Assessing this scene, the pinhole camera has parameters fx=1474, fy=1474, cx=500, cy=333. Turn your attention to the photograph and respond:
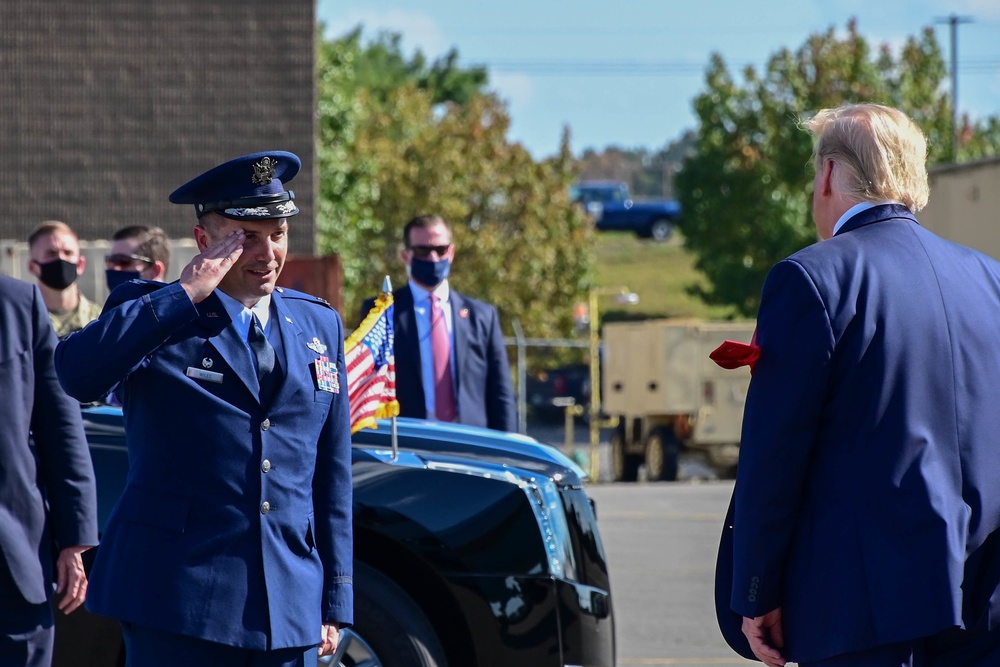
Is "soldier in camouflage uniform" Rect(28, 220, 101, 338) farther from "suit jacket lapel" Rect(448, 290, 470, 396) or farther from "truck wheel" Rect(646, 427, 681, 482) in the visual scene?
"truck wheel" Rect(646, 427, 681, 482)

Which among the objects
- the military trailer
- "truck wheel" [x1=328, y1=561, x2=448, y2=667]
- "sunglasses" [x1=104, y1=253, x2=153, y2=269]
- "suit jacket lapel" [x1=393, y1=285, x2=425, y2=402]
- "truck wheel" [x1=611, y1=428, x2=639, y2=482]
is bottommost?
"truck wheel" [x1=611, y1=428, x2=639, y2=482]

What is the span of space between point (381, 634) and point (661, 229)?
5273 centimetres

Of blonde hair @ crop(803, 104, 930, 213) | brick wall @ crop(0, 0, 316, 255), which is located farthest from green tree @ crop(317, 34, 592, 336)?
blonde hair @ crop(803, 104, 930, 213)

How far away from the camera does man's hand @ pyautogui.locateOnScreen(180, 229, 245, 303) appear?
3354 millimetres

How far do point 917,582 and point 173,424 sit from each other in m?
1.70

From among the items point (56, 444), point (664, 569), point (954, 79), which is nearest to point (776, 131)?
point (954, 79)

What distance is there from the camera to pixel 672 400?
2367cm

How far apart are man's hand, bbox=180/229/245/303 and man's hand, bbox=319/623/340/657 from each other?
2.90ft

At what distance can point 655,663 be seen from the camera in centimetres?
756

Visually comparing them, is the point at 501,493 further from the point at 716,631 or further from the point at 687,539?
the point at 687,539

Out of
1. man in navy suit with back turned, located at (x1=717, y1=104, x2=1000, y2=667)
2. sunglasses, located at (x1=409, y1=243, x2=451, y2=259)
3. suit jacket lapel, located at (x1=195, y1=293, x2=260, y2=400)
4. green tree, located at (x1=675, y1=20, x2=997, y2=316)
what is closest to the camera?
man in navy suit with back turned, located at (x1=717, y1=104, x2=1000, y2=667)

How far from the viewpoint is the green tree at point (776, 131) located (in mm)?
37500

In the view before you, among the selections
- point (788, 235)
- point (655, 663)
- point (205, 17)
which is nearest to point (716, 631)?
point (655, 663)

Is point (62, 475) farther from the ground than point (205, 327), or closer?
closer
